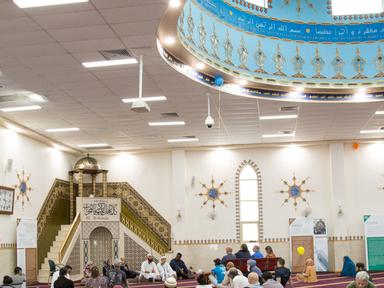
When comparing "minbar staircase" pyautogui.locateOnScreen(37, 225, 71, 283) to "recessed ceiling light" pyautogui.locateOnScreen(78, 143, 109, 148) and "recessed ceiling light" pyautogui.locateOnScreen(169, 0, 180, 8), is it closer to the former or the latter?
"recessed ceiling light" pyautogui.locateOnScreen(78, 143, 109, 148)

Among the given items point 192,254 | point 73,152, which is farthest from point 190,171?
point 73,152

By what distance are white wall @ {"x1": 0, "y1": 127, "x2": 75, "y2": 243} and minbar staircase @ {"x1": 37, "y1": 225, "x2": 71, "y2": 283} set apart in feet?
4.36

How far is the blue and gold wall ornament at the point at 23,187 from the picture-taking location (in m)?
14.6

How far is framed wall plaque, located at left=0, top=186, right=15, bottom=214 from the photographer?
13516mm

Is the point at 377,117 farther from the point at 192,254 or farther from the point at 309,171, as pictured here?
the point at 192,254

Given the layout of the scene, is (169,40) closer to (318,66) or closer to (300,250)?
(318,66)

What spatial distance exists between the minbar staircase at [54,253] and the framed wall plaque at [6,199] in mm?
2272

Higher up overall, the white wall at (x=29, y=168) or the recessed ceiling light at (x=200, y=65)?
the recessed ceiling light at (x=200, y=65)

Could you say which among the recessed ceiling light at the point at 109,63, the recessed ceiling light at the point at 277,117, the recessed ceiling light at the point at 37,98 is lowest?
the recessed ceiling light at the point at 277,117

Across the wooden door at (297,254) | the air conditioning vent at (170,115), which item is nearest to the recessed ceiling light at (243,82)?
the air conditioning vent at (170,115)

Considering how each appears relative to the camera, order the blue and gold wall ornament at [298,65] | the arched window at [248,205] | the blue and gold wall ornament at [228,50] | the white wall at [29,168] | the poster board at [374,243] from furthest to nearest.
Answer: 1. the arched window at [248,205]
2. the poster board at [374,243]
3. the white wall at [29,168]
4. the blue and gold wall ornament at [298,65]
5. the blue and gold wall ornament at [228,50]

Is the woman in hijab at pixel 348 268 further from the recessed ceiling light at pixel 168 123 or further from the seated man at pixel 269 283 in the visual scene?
the seated man at pixel 269 283

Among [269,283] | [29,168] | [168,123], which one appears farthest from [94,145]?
[269,283]

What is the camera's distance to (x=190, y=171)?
18250 mm
